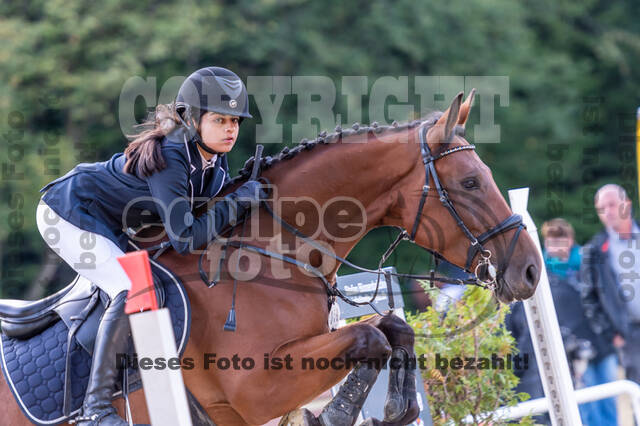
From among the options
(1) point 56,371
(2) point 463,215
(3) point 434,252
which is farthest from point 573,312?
(1) point 56,371

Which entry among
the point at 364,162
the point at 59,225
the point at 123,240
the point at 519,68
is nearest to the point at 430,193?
the point at 364,162

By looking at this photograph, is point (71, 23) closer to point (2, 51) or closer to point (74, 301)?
point (2, 51)

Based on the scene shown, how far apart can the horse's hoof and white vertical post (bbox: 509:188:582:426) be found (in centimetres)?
159

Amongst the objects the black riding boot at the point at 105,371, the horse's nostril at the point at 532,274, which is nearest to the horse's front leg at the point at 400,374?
the horse's nostril at the point at 532,274

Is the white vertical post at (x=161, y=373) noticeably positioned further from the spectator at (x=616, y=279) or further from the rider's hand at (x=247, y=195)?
the spectator at (x=616, y=279)

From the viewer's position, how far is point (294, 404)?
346 centimetres

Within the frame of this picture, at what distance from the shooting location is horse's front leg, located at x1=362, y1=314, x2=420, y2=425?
3489 millimetres

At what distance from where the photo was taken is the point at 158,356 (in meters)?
2.82

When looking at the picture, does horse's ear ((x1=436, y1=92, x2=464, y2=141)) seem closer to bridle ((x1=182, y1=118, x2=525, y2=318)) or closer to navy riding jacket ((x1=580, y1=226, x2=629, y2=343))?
bridle ((x1=182, y1=118, x2=525, y2=318))

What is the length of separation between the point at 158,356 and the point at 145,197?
38.5 inches

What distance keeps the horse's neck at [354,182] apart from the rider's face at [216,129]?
0.39 m

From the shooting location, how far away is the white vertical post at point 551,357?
4297 millimetres

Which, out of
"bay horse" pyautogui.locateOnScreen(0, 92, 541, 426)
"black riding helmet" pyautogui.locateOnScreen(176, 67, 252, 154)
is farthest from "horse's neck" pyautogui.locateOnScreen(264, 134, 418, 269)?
"black riding helmet" pyautogui.locateOnScreen(176, 67, 252, 154)

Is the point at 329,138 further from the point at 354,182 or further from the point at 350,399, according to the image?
the point at 350,399
